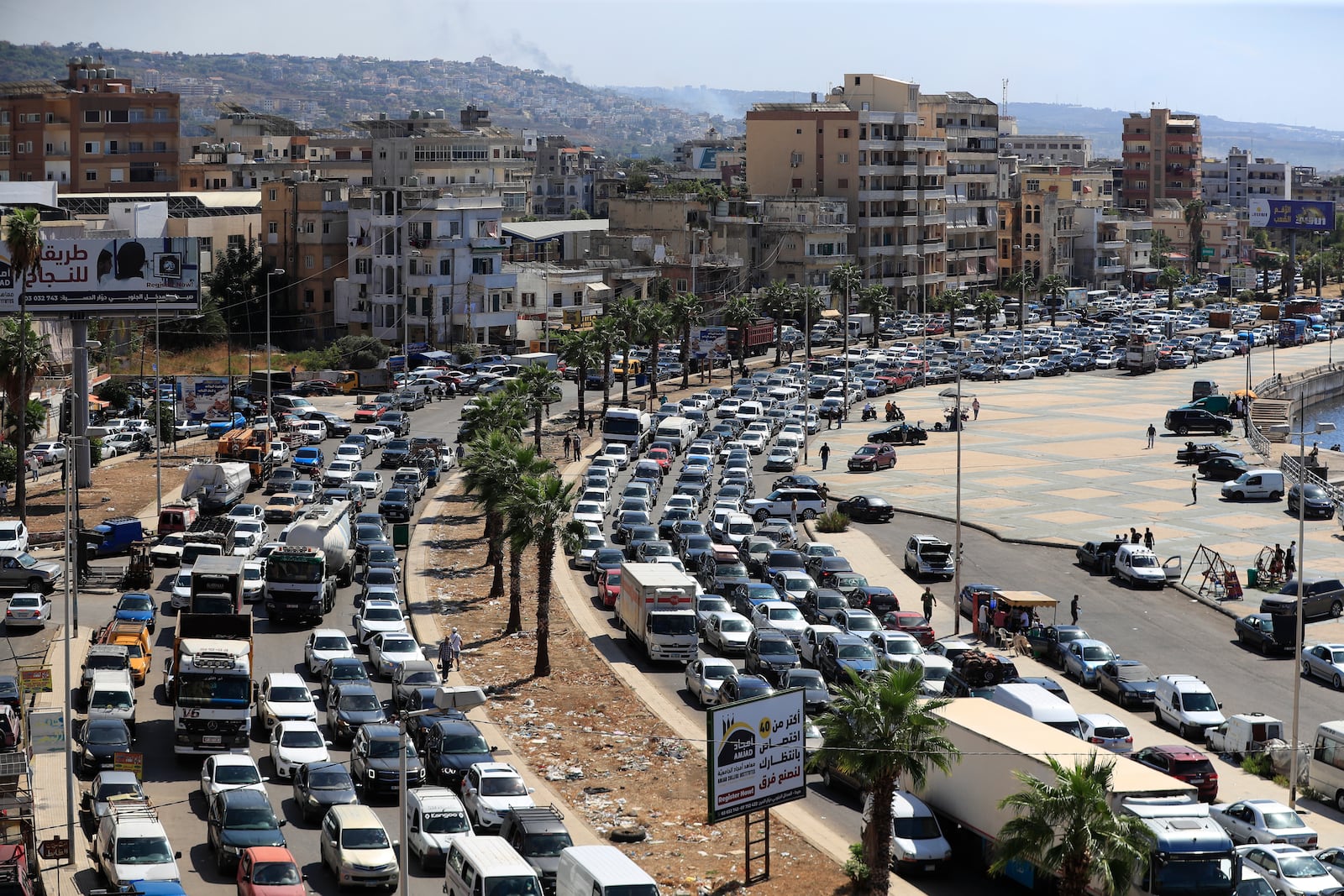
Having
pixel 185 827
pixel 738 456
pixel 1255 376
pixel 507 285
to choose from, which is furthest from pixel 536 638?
pixel 1255 376

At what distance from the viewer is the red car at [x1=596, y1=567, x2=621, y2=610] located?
54.6m

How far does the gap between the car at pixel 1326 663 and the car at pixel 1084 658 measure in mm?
5235

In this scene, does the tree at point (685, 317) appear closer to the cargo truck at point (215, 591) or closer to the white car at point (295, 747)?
the cargo truck at point (215, 591)

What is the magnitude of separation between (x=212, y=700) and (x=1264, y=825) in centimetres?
2161

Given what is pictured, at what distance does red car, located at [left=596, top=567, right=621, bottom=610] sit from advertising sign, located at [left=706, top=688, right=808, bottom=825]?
2116cm

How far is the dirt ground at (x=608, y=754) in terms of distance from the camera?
32469 millimetres

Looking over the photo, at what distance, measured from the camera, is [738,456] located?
77.8 meters

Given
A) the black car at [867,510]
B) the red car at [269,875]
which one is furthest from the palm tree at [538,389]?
the red car at [269,875]

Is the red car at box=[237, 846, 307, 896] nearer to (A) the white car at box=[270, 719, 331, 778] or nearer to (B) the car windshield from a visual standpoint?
(B) the car windshield

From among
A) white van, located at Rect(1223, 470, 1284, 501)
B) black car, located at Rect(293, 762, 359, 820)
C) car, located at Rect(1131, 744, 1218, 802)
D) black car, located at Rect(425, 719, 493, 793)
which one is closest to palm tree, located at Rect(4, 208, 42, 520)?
black car, located at Rect(425, 719, 493, 793)

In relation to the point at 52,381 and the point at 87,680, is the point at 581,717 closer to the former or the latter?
the point at 87,680

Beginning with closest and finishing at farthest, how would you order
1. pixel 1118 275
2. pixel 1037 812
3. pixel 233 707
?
1. pixel 1037 812
2. pixel 233 707
3. pixel 1118 275

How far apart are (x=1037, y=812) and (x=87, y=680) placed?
954 inches

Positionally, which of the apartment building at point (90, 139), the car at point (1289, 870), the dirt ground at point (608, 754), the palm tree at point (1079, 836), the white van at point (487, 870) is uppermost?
the apartment building at point (90, 139)
